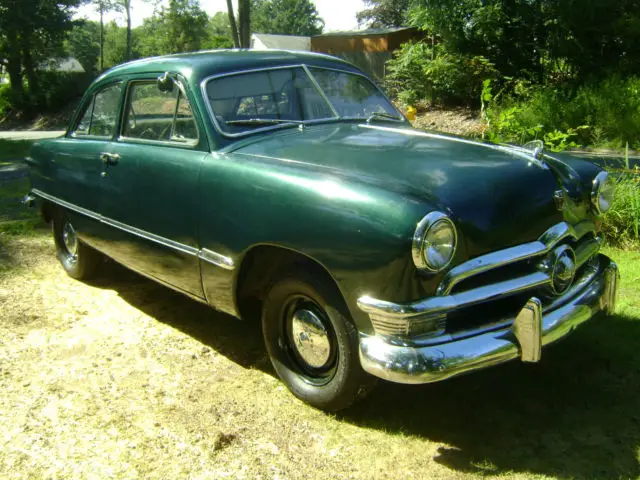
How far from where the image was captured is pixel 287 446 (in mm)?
2775

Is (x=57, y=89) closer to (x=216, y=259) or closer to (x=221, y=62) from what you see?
(x=221, y=62)

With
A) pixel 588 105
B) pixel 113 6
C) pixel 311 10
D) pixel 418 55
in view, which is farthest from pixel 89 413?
pixel 311 10

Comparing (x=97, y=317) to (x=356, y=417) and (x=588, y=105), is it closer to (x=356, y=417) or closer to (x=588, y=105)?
(x=356, y=417)

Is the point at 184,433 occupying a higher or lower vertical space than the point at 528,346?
lower

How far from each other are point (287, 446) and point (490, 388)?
112 centimetres

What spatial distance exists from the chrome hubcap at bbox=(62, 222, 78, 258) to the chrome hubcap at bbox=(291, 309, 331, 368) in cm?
260

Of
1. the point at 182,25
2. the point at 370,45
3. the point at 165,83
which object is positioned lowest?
the point at 165,83

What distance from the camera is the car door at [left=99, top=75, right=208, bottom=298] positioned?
3.41 m

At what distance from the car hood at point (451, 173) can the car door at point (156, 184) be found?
15.7 inches

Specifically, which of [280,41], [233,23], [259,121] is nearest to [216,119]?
[259,121]

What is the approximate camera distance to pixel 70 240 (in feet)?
16.7

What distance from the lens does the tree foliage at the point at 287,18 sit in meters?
83.4

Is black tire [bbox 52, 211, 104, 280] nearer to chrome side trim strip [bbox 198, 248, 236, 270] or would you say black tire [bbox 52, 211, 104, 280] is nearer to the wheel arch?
chrome side trim strip [bbox 198, 248, 236, 270]

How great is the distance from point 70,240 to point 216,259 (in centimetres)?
240
